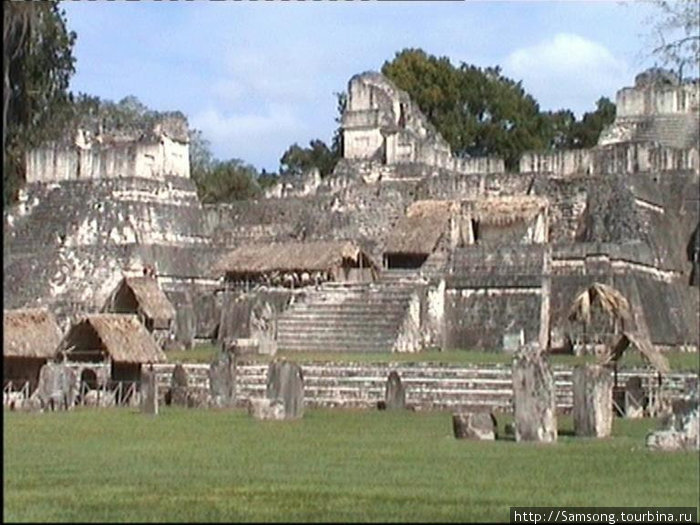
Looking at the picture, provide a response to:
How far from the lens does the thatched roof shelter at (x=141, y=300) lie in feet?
129

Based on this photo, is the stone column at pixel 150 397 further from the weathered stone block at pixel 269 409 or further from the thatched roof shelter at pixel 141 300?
the thatched roof shelter at pixel 141 300

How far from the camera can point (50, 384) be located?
1058 inches

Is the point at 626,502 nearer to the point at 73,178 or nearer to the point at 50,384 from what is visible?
the point at 50,384

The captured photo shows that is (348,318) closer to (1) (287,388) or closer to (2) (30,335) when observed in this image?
Result: (2) (30,335)

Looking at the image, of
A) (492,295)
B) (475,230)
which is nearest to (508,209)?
(475,230)

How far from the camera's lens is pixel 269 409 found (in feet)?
74.4

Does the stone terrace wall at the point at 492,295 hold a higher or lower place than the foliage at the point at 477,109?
lower

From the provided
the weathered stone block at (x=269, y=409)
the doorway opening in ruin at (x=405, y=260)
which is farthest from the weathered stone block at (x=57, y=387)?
the doorway opening in ruin at (x=405, y=260)

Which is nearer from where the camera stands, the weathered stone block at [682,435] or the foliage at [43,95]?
the weathered stone block at [682,435]

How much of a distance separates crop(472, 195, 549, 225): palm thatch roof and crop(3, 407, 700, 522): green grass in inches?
875

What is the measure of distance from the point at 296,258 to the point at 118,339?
12912 millimetres

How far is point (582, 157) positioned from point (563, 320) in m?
9.84

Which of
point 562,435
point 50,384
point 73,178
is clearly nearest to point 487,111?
point 73,178

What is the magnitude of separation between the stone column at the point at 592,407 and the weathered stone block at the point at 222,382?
8.79 meters
